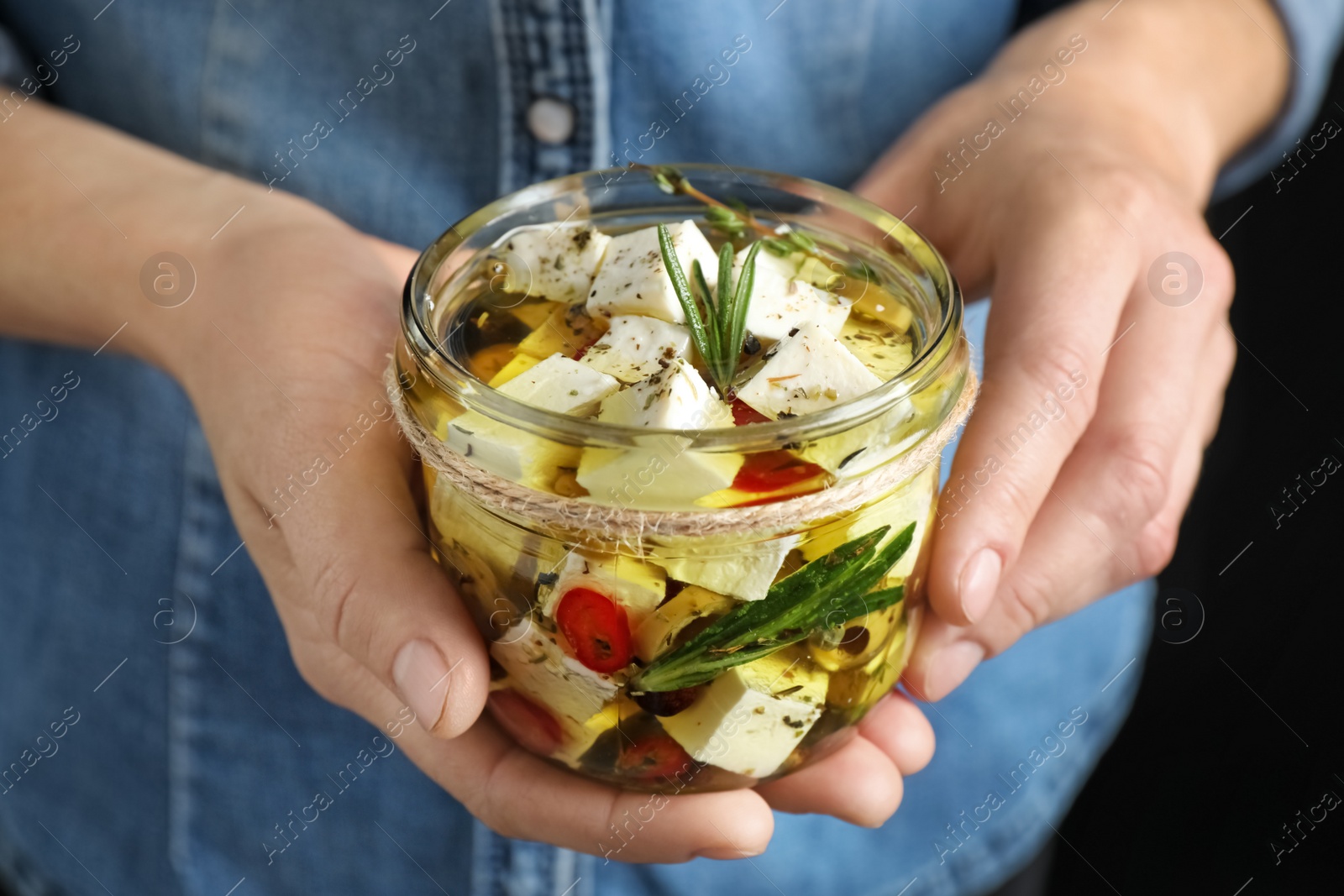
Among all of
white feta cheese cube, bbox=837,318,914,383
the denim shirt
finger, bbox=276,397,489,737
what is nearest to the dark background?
the denim shirt

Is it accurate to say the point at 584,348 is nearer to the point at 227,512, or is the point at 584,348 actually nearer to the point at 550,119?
the point at 550,119

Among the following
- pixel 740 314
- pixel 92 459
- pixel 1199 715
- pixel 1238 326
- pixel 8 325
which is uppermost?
pixel 740 314

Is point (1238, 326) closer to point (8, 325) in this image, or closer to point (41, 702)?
point (8, 325)

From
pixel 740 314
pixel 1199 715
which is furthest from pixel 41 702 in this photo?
pixel 1199 715

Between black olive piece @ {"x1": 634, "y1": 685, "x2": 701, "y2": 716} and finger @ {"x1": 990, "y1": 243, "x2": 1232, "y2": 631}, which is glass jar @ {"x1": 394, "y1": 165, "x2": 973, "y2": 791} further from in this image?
finger @ {"x1": 990, "y1": 243, "x2": 1232, "y2": 631}

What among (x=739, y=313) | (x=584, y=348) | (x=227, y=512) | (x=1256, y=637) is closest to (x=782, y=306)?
(x=739, y=313)

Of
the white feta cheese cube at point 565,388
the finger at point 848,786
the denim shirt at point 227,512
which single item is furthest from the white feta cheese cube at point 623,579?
the denim shirt at point 227,512

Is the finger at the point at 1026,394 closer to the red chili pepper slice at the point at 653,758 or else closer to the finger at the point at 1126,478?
the finger at the point at 1126,478

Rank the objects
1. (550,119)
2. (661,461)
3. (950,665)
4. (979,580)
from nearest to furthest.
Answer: (661,461) → (979,580) → (950,665) → (550,119)
